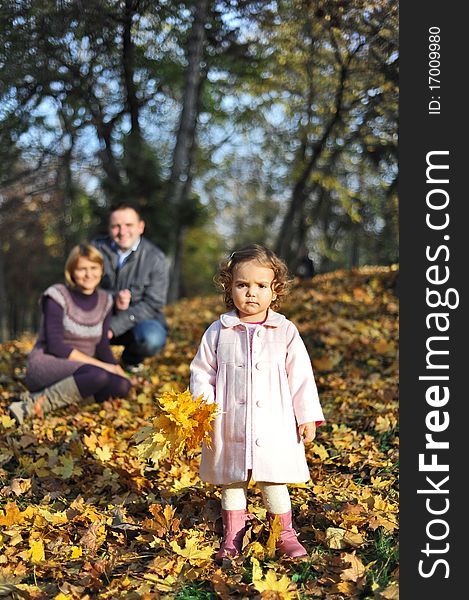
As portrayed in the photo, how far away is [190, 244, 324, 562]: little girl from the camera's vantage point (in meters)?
2.96

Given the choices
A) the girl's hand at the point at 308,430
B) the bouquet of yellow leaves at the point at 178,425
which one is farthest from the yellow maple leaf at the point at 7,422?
the girl's hand at the point at 308,430

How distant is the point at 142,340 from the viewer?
5.98 metres

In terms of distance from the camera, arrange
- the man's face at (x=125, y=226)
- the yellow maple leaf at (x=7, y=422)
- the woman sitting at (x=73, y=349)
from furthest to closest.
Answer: the man's face at (x=125, y=226)
the woman sitting at (x=73, y=349)
the yellow maple leaf at (x=7, y=422)

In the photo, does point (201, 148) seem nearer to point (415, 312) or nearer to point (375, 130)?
point (375, 130)

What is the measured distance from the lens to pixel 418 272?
9.60 feet

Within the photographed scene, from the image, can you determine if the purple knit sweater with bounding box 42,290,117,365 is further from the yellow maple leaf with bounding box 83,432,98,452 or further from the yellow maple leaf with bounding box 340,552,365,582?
the yellow maple leaf with bounding box 340,552,365,582

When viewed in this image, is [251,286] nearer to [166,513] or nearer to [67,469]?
[166,513]

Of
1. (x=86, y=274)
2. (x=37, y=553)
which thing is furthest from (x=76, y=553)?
(x=86, y=274)

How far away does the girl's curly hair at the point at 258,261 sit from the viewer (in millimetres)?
3080

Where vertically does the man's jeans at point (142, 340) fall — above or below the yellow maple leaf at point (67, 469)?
above

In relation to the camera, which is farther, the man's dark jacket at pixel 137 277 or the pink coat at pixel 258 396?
the man's dark jacket at pixel 137 277

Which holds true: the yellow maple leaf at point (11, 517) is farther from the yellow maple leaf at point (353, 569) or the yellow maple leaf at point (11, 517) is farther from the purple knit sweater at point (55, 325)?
the purple knit sweater at point (55, 325)

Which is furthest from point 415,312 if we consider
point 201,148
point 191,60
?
point 201,148

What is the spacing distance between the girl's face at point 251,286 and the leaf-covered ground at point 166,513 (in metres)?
0.70
